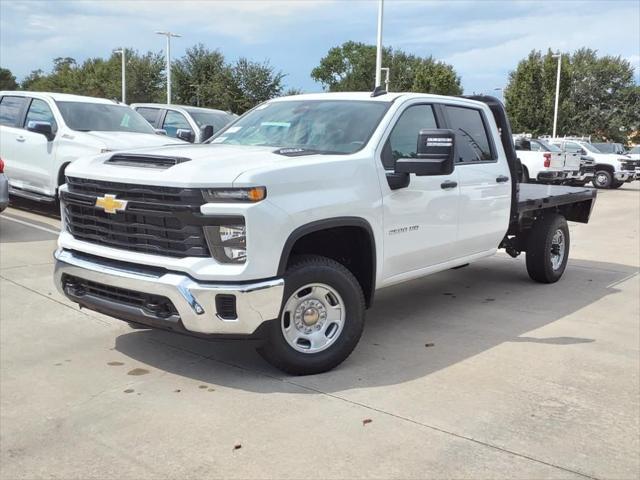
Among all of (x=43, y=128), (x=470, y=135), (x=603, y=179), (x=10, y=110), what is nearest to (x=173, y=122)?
(x=10, y=110)

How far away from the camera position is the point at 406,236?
5.00 metres

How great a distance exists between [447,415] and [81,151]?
288 inches

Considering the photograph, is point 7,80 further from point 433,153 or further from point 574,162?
point 433,153

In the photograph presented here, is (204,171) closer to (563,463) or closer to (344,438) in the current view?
(344,438)

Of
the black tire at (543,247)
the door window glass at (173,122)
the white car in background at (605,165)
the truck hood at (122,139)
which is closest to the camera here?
the black tire at (543,247)

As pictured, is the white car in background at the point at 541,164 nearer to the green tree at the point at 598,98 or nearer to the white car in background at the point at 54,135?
the white car in background at the point at 54,135

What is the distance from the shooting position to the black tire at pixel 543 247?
7258 millimetres

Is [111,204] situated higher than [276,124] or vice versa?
[276,124]

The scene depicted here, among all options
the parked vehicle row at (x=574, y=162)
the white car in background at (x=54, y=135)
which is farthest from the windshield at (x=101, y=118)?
the parked vehicle row at (x=574, y=162)

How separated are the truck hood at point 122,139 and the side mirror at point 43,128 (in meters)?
0.48

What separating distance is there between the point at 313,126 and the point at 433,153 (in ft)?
3.44

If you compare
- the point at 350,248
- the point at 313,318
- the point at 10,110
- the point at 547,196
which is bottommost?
the point at 313,318

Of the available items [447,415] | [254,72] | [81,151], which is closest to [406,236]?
[447,415]

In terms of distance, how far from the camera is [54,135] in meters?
9.83
